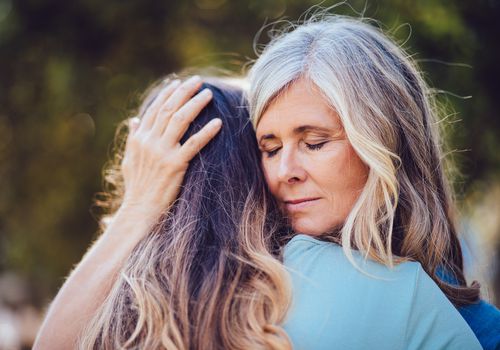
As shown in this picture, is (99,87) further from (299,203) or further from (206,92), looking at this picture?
(299,203)

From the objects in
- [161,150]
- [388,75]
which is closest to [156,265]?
[161,150]

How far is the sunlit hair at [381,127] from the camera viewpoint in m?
2.20

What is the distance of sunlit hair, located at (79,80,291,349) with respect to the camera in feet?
6.12

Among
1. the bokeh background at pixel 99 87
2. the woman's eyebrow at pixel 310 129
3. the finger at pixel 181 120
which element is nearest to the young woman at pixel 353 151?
the woman's eyebrow at pixel 310 129

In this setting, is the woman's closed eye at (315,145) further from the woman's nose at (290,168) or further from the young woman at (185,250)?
the young woman at (185,250)

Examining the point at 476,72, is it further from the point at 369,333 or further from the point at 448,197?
the point at 369,333

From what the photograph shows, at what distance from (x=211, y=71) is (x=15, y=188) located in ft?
6.49

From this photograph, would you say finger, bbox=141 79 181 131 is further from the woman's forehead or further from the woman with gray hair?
the woman's forehead

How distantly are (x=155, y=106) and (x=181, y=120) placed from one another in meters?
0.21

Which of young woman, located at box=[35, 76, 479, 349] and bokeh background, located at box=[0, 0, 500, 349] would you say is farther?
bokeh background, located at box=[0, 0, 500, 349]

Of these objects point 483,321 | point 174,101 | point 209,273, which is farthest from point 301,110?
point 483,321

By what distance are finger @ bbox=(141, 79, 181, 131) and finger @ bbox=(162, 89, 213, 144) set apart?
0.44 feet

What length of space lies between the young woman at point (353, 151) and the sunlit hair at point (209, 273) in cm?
13


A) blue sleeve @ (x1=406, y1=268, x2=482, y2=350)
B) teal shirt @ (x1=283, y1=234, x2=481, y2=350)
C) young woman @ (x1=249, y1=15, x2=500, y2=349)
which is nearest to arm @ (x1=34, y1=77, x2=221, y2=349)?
young woman @ (x1=249, y1=15, x2=500, y2=349)
